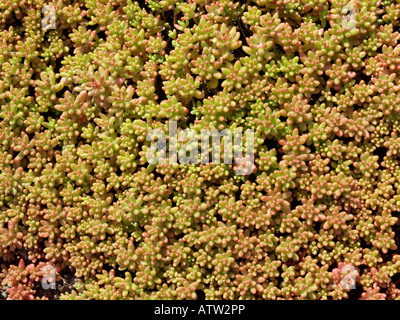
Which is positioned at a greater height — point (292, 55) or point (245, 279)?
point (292, 55)

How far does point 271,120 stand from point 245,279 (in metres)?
1.02

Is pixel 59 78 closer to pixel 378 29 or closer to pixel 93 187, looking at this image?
pixel 93 187

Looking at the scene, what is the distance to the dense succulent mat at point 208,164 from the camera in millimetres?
2760

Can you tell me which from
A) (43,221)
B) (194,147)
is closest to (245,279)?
Answer: (194,147)

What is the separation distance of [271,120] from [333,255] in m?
0.98

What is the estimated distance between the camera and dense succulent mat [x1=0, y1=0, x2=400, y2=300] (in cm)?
276

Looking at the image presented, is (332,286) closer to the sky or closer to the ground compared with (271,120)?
closer to the ground

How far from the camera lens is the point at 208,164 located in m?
2.76

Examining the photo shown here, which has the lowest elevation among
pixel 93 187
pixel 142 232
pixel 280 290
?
pixel 280 290

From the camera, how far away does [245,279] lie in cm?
279

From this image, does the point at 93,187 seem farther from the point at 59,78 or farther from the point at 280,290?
the point at 280,290

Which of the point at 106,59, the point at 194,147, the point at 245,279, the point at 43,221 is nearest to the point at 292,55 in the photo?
the point at 194,147

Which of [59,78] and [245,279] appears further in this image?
[59,78]

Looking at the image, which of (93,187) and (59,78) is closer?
(93,187)
